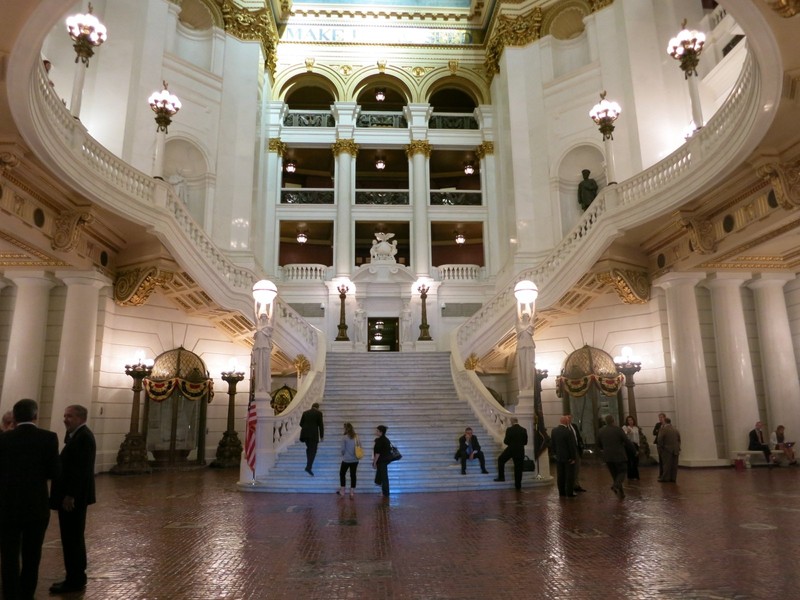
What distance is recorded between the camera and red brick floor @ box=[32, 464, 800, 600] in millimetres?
4453

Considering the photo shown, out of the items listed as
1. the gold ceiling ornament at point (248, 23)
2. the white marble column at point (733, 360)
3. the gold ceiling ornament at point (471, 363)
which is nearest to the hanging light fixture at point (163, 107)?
the gold ceiling ornament at point (248, 23)

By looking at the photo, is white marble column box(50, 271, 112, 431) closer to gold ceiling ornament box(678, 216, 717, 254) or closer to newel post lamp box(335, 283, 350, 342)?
newel post lamp box(335, 283, 350, 342)

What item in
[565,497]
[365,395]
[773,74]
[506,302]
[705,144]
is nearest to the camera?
[773,74]

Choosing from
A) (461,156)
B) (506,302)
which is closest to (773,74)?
(506,302)

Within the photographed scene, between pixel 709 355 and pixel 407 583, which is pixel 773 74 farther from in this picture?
pixel 709 355

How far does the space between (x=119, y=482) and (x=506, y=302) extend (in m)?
10.5

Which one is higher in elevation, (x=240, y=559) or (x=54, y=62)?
(x=54, y=62)

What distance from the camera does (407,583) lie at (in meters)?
4.61

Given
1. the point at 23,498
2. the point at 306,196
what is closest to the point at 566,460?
the point at 23,498

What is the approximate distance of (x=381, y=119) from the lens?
25.4 meters

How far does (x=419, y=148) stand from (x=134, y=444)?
15840mm

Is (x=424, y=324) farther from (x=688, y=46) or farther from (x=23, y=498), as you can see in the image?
→ (x=23, y=498)

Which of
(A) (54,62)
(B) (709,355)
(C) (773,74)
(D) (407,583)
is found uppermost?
(A) (54,62)

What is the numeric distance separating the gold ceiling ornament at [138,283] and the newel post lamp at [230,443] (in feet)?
10.5
